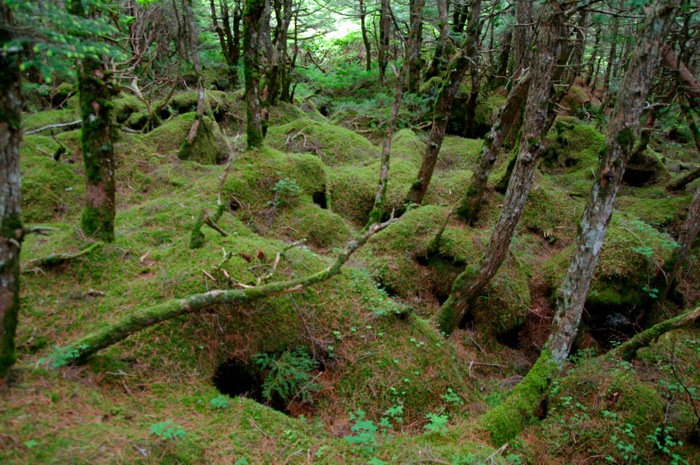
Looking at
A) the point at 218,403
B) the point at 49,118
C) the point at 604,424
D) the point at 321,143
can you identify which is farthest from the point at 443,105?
the point at 49,118

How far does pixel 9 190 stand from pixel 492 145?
25.3 feet

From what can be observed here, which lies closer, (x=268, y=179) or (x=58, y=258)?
(x=58, y=258)

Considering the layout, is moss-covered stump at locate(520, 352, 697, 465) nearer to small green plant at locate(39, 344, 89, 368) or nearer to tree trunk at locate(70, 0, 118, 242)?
small green plant at locate(39, 344, 89, 368)

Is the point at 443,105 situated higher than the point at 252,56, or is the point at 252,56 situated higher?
the point at 252,56

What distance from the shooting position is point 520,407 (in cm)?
500

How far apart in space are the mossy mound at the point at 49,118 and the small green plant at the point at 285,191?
203 inches

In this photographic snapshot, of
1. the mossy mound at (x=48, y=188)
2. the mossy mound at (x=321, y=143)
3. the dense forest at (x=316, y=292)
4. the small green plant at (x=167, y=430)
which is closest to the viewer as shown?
the small green plant at (x=167, y=430)

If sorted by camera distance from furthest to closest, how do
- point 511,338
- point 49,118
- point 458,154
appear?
point 458,154, point 49,118, point 511,338

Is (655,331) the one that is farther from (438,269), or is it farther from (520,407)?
(438,269)

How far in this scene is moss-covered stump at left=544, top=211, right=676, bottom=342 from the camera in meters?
8.16

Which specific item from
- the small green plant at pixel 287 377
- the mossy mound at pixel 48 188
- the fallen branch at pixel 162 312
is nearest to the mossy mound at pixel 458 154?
the fallen branch at pixel 162 312

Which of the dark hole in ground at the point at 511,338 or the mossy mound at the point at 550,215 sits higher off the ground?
the mossy mound at the point at 550,215

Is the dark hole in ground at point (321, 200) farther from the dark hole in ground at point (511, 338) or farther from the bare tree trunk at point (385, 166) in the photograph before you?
the dark hole in ground at point (511, 338)

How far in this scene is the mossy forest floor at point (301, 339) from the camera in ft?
12.6
